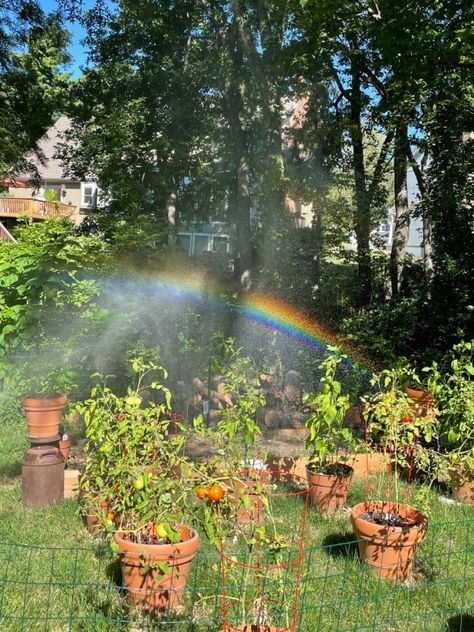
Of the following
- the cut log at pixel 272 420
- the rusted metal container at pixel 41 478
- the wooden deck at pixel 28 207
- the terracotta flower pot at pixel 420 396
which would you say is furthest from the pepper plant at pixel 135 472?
the wooden deck at pixel 28 207

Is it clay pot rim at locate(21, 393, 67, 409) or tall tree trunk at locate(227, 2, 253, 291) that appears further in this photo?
tall tree trunk at locate(227, 2, 253, 291)

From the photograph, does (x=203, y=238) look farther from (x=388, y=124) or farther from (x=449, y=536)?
(x=449, y=536)

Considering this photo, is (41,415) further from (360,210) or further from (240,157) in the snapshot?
(240,157)

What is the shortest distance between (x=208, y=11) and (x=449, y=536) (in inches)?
512

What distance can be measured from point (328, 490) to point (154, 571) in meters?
2.03

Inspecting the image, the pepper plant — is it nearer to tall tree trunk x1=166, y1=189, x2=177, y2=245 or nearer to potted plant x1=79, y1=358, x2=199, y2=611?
potted plant x1=79, y1=358, x2=199, y2=611

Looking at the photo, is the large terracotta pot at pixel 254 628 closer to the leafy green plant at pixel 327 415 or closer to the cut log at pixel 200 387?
the leafy green plant at pixel 327 415

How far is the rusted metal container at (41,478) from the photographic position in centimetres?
430

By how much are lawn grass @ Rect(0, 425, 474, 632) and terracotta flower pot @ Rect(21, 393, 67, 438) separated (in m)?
0.56

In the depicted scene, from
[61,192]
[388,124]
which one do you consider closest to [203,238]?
[61,192]

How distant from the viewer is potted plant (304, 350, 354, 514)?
161 inches

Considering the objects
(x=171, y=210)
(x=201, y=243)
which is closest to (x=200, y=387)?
(x=171, y=210)

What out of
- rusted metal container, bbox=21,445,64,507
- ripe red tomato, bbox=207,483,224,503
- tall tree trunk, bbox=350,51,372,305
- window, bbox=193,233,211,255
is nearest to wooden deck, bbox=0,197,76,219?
window, bbox=193,233,211,255

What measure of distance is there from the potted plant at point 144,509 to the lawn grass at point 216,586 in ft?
0.39
